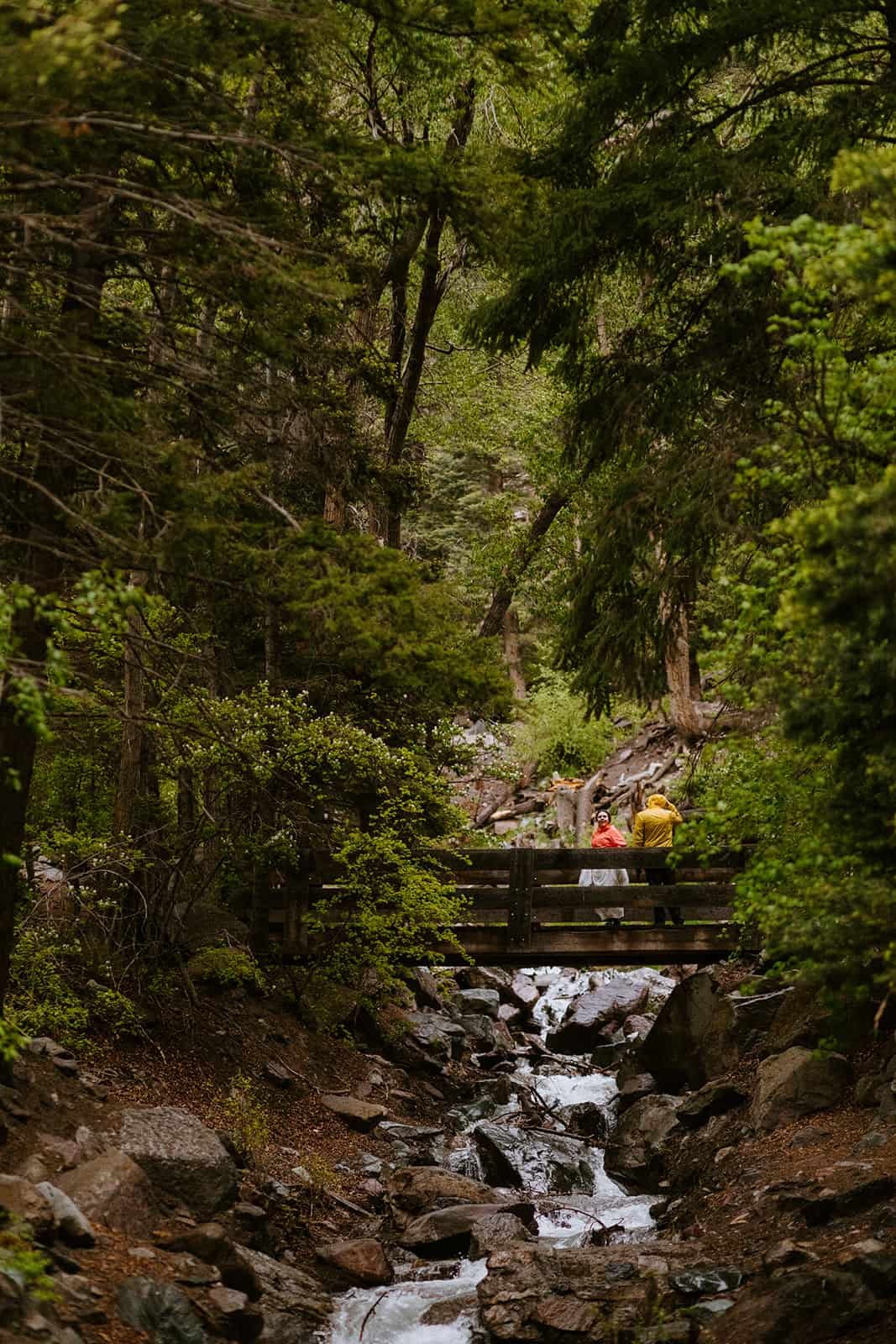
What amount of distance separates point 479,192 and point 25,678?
4.86 m

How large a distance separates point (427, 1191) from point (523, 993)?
929cm

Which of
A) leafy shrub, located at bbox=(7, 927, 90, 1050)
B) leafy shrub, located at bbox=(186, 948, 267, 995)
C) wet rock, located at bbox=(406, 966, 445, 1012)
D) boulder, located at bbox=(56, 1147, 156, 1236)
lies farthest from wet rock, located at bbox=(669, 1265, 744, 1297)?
wet rock, located at bbox=(406, 966, 445, 1012)

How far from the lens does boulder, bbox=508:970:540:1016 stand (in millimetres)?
19391

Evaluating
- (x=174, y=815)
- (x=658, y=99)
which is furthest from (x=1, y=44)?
(x=174, y=815)

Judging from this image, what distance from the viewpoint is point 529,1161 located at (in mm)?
12852

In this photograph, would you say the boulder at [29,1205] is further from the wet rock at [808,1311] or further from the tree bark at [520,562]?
the tree bark at [520,562]

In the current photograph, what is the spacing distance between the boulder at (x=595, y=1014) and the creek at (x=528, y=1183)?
331 mm

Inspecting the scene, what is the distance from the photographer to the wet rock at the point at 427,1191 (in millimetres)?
10867

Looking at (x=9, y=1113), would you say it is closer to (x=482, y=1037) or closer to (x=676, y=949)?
(x=676, y=949)

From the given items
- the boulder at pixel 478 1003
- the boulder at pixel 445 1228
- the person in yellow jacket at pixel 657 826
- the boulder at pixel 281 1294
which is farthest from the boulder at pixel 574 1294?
the boulder at pixel 478 1003

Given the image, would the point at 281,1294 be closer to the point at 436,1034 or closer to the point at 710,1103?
the point at 710,1103

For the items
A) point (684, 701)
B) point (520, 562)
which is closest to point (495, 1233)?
point (520, 562)

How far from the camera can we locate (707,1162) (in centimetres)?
1143

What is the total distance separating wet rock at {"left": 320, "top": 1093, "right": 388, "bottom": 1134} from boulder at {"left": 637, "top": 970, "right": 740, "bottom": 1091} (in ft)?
11.9
